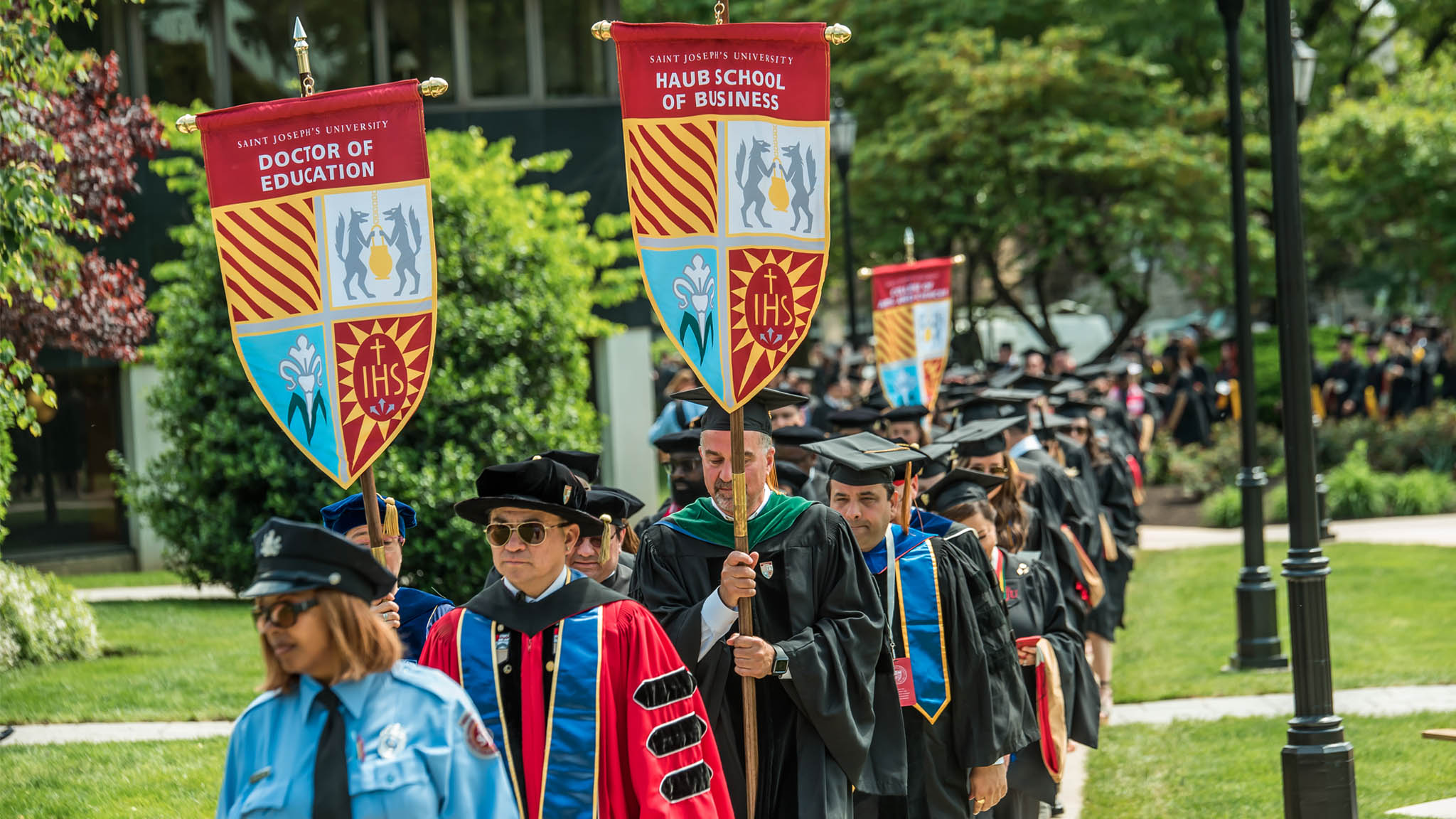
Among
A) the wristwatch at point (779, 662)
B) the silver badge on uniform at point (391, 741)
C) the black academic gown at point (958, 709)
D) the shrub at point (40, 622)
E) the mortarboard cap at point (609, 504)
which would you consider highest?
the mortarboard cap at point (609, 504)

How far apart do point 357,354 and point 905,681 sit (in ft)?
8.06

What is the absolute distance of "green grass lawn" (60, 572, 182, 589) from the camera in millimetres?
19578

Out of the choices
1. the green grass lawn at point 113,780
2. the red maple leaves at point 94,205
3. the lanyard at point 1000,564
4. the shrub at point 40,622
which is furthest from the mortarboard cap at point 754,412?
the shrub at point 40,622

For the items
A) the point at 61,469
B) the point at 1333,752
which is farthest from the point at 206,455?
the point at 1333,752

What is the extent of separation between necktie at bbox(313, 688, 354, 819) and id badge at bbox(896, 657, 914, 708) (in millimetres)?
3358

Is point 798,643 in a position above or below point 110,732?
above

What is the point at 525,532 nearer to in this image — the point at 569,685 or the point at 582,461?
the point at 569,685

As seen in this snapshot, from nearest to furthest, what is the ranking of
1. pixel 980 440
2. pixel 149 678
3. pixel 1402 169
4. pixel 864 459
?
pixel 864 459, pixel 980 440, pixel 149 678, pixel 1402 169

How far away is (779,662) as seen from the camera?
541cm

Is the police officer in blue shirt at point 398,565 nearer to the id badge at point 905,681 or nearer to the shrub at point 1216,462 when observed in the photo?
the id badge at point 905,681

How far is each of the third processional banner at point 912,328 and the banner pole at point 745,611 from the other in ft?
27.5

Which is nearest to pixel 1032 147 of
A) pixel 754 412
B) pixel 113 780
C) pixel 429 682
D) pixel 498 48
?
pixel 498 48

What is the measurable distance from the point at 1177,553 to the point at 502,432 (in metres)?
9.44

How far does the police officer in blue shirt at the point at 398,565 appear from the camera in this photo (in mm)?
5867
